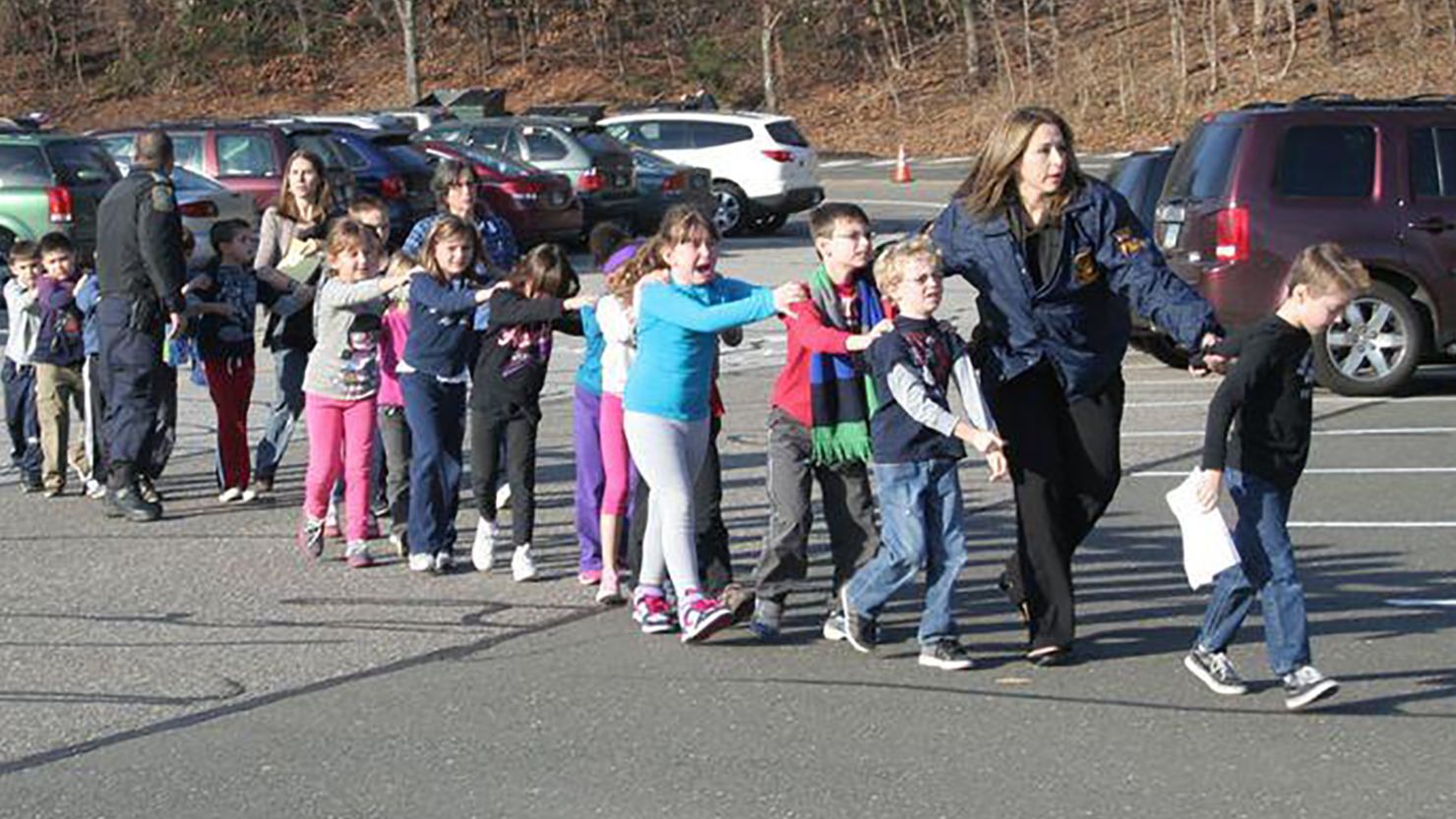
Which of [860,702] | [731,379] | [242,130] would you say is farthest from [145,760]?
[242,130]

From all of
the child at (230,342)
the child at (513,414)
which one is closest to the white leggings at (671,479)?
the child at (513,414)

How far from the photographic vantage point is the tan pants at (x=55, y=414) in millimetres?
12953

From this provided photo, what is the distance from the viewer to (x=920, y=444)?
27.2 feet

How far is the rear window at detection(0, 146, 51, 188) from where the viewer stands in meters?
24.1

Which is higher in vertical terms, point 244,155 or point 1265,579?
point 244,155

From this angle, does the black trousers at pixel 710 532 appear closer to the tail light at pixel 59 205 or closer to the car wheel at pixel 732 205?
the tail light at pixel 59 205

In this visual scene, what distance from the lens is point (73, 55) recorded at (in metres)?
58.8

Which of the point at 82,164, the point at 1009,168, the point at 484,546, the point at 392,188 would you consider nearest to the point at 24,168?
the point at 82,164

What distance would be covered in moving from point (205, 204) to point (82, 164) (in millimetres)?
1241

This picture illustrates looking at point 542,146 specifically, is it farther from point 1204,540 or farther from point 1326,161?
point 1204,540

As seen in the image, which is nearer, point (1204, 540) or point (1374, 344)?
point (1204, 540)

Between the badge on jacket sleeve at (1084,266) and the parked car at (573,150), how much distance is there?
21.4m

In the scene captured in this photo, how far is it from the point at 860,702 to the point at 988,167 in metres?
1.75

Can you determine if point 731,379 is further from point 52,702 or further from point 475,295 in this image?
point 52,702
